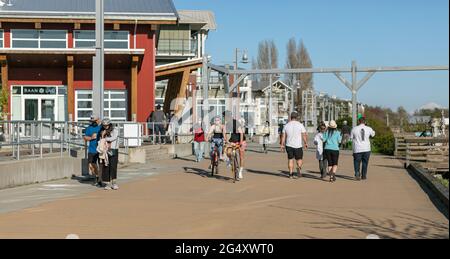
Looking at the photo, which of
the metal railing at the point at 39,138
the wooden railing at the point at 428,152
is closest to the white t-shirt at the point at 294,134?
the metal railing at the point at 39,138

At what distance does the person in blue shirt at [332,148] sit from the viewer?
17.5 m

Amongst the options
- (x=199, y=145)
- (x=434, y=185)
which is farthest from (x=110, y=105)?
(x=434, y=185)

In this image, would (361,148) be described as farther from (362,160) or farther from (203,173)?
(203,173)

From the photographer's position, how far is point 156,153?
26.8 m

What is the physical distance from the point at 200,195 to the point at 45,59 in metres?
22.5

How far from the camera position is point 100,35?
725 inches

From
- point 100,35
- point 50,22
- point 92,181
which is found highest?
point 50,22

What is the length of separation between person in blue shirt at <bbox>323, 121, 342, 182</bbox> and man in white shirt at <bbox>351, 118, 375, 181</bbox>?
0.75 m

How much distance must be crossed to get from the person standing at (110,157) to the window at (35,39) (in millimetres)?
20949

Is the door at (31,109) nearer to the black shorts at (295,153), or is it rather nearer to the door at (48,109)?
the door at (48,109)

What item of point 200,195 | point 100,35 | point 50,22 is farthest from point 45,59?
point 200,195

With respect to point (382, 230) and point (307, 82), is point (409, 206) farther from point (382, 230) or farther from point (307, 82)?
point (307, 82)

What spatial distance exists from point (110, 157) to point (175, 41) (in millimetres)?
45771

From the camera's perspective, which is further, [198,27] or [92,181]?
[198,27]
